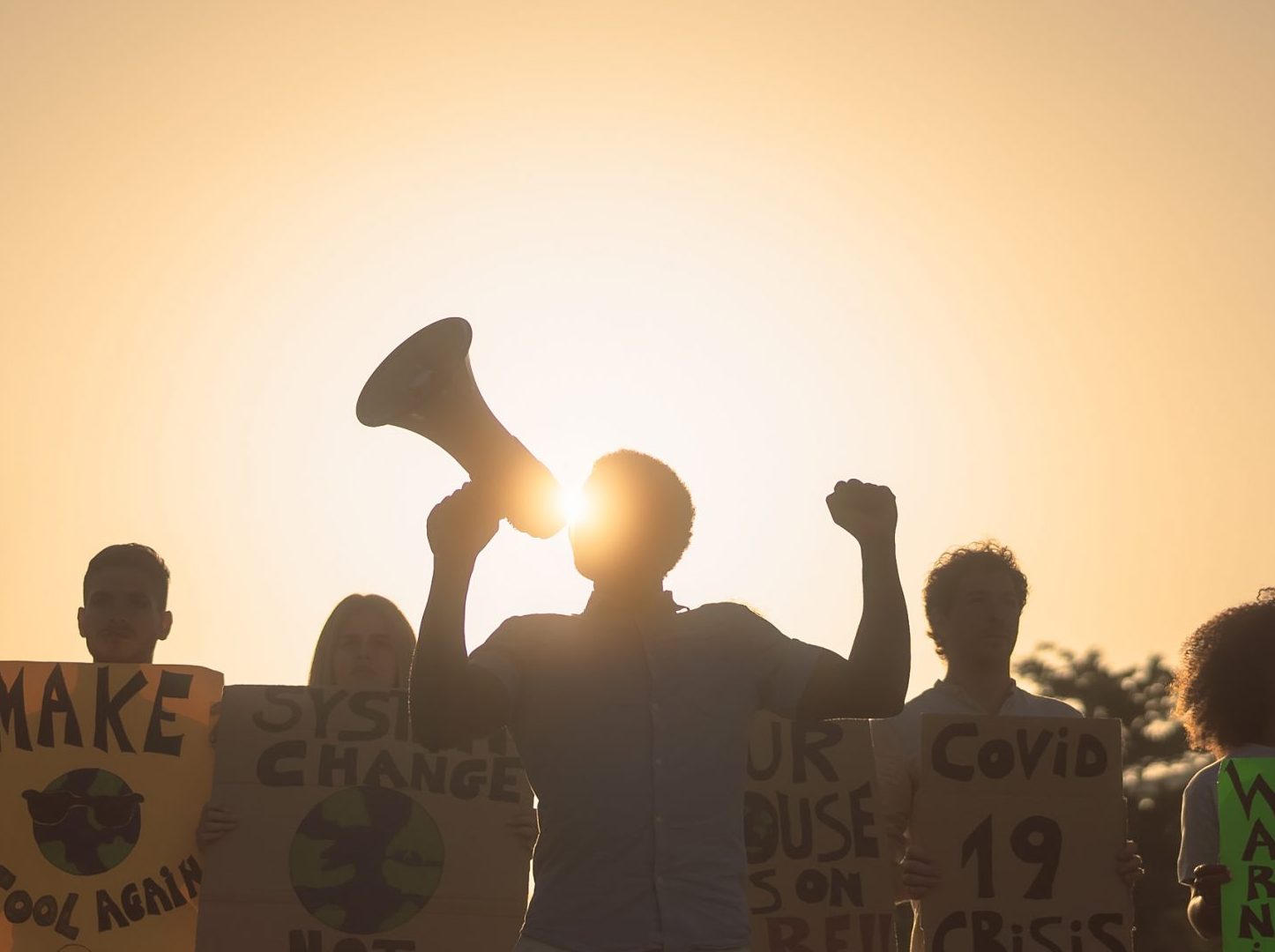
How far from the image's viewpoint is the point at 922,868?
5.34m

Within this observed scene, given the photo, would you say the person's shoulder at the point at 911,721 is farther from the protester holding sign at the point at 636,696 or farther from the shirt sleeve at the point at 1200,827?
the protester holding sign at the point at 636,696

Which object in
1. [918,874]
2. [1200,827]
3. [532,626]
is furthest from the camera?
[918,874]

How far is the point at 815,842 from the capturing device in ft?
18.8

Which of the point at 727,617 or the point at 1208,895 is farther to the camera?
the point at 1208,895

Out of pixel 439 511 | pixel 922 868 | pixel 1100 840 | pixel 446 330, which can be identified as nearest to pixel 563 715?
pixel 439 511

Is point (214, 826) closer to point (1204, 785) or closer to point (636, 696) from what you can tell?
point (636, 696)

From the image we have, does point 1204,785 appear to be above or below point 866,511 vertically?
below

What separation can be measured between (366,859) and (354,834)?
0.09m

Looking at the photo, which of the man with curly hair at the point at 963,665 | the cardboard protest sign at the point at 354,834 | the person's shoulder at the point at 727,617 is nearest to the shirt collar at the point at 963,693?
the man with curly hair at the point at 963,665

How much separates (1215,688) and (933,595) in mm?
947

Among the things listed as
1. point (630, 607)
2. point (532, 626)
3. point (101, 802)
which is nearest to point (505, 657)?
point (532, 626)

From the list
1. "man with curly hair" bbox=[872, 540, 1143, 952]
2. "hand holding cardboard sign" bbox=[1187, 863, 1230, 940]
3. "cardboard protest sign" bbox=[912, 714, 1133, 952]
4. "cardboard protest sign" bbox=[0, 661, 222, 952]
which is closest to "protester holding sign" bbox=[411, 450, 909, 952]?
"hand holding cardboard sign" bbox=[1187, 863, 1230, 940]

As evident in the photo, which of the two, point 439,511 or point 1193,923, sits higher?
point 439,511

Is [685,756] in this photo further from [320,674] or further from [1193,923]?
[320,674]
